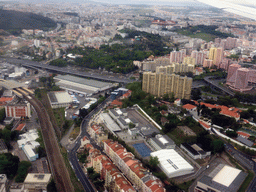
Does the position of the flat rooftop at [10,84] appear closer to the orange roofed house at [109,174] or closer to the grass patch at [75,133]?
the grass patch at [75,133]

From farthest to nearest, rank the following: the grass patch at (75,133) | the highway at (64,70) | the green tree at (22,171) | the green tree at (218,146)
Answer: the highway at (64,70) → the grass patch at (75,133) → the green tree at (218,146) → the green tree at (22,171)

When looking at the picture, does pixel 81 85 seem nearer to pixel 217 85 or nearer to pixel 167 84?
pixel 167 84

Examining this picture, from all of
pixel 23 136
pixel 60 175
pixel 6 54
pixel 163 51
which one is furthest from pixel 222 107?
pixel 6 54

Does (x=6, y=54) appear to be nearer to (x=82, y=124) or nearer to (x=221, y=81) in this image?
(x=82, y=124)

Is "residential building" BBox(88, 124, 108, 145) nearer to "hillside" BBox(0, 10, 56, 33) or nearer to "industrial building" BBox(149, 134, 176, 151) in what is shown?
"industrial building" BBox(149, 134, 176, 151)

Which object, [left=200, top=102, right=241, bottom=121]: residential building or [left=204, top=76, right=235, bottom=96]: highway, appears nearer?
[left=200, top=102, right=241, bottom=121]: residential building

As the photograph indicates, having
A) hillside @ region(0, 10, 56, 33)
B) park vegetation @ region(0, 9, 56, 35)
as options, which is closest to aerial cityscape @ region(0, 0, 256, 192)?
park vegetation @ region(0, 9, 56, 35)

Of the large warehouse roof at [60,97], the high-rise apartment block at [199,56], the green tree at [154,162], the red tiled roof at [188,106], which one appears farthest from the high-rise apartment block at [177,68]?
the green tree at [154,162]

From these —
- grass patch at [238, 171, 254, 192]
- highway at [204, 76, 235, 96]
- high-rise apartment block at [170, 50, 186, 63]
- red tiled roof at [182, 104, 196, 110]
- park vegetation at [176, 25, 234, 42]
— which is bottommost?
grass patch at [238, 171, 254, 192]
